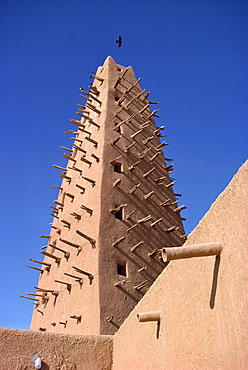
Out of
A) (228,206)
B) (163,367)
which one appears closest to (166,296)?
(163,367)

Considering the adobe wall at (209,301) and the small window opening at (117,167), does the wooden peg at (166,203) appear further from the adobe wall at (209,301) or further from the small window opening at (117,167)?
the adobe wall at (209,301)

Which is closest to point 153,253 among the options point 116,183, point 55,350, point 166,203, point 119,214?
point 119,214

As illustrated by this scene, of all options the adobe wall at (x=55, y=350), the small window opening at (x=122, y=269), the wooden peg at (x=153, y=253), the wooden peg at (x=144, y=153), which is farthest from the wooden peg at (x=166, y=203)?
the adobe wall at (x=55, y=350)

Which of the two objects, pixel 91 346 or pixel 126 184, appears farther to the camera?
pixel 126 184

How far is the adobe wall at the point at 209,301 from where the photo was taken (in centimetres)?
504

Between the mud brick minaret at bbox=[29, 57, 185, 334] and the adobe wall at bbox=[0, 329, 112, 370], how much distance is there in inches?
35.8

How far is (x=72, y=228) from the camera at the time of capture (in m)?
13.6

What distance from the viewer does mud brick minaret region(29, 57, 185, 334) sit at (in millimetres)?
11164

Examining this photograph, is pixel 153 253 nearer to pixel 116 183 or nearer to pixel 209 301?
pixel 116 183

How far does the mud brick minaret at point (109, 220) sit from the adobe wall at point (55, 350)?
91cm

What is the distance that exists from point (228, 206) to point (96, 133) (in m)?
9.57

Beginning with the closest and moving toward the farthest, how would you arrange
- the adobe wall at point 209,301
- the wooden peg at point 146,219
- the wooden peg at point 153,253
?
the adobe wall at point 209,301 → the wooden peg at point 153,253 → the wooden peg at point 146,219

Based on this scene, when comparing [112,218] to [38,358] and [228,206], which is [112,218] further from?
[228,206]

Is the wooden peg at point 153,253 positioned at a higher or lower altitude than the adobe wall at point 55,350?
higher
